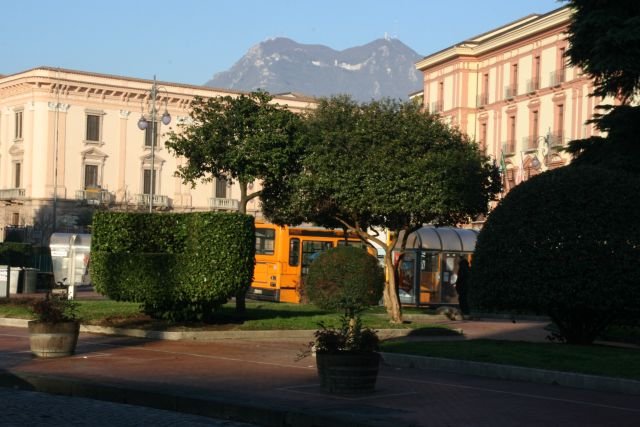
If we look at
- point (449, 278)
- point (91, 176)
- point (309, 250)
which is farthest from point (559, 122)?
point (91, 176)

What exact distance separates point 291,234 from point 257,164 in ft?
45.7

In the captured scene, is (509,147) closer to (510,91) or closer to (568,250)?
(510,91)

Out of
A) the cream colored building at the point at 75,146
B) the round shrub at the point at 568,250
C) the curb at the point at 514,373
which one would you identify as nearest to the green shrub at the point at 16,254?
the cream colored building at the point at 75,146

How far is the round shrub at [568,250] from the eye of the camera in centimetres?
1892

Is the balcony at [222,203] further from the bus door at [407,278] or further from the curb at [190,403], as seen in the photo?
the curb at [190,403]

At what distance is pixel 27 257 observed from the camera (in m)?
56.9

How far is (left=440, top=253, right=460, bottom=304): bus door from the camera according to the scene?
4256 centimetres

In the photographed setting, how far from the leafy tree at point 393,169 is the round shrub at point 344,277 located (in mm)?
677

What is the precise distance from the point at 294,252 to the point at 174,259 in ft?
65.5

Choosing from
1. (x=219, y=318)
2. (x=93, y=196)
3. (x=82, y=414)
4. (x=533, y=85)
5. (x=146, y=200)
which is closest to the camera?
(x=82, y=414)

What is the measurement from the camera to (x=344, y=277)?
30359mm

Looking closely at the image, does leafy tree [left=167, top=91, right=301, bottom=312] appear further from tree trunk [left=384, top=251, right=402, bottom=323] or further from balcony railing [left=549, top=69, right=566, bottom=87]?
balcony railing [left=549, top=69, right=566, bottom=87]

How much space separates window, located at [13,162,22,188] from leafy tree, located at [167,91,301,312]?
56.4 meters

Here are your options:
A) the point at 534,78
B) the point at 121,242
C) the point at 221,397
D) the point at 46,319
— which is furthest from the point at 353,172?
the point at 534,78
